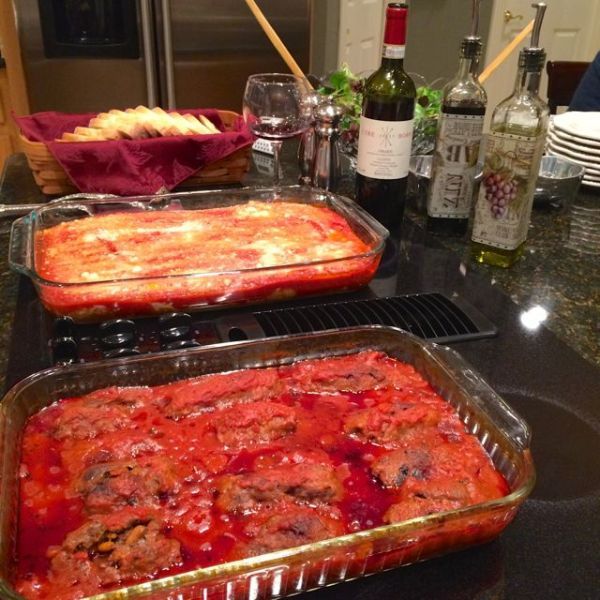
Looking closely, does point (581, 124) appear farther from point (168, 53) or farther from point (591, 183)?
point (168, 53)

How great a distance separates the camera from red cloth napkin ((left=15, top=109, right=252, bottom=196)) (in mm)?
1518

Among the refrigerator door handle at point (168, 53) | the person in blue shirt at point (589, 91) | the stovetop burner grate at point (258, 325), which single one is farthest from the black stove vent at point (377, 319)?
the refrigerator door handle at point (168, 53)

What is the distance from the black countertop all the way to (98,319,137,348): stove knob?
0.14 meters

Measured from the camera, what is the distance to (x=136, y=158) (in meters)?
1.57

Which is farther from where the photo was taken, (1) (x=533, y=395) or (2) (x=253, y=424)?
(1) (x=533, y=395)

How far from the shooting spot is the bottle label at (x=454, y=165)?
1301 mm

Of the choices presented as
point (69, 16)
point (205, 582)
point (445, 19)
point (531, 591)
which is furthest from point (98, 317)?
point (445, 19)

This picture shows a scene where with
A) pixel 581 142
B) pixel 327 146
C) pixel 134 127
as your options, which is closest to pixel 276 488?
pixel 327 146

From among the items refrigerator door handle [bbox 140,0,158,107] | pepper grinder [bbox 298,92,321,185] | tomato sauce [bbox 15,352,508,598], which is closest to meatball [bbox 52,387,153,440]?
tomato sauce [bbox 15,352,508,598]

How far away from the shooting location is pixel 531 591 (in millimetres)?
628

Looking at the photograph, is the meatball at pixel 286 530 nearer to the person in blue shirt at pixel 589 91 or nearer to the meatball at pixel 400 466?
the meatball at pixel 400 466

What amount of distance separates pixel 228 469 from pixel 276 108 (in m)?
1.13

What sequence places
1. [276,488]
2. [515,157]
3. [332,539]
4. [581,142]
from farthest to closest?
[581,142] → [515,157] → [276,488] → [332,539]

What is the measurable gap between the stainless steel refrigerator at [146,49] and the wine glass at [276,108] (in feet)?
5.09
